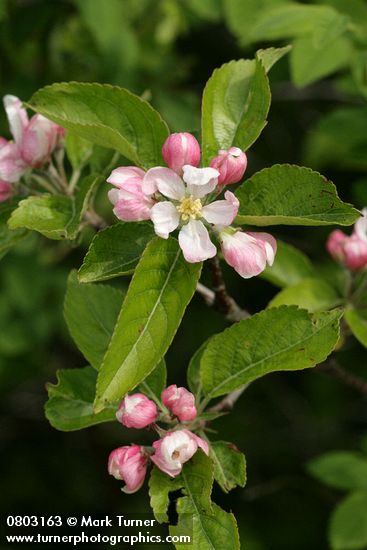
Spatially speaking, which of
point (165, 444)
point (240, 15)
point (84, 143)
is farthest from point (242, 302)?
point (165, 444)

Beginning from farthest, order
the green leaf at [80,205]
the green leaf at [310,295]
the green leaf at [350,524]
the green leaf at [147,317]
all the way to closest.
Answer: the green leaf at [350,524], the green leaf at [310,295], the green leaf at [80,205], the green leaf at [147,317]

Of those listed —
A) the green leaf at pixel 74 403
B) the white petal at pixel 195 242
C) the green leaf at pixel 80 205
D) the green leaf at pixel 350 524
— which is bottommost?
the green leaf at pixel 350 524

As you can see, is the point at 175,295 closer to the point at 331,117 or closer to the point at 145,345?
the point at 145,345

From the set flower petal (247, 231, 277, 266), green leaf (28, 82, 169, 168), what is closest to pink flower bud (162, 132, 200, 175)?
green leaf (28, 82, 169, 168)

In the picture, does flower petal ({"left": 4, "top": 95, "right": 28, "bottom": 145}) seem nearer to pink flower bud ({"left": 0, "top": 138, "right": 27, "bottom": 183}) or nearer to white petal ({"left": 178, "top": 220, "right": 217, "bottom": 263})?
pink flower bud ({"left": 0, "top": 138, "right": 27, "bottom": 183})

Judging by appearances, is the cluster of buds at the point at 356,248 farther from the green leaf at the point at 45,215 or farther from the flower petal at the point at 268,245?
the green leaf at the point at 45,215

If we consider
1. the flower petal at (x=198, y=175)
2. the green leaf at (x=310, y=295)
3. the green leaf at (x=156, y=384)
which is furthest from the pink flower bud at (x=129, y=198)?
the green leaf at (x=310, y=295)
